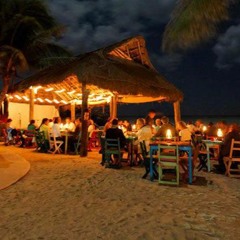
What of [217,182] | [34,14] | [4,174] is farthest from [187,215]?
[34,14]

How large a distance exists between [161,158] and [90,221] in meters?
2.66

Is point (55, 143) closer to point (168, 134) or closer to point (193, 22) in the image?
point (168, 134)

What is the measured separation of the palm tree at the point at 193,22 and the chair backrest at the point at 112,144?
2756 mm

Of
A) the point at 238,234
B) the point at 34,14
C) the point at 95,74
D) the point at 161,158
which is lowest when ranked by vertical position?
the point at 238,234

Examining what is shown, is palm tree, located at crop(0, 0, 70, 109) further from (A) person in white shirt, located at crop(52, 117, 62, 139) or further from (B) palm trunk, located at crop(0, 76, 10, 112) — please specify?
(A) person in white shirt, located at crop(52, 117, 62, 139)

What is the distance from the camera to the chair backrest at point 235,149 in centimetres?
701

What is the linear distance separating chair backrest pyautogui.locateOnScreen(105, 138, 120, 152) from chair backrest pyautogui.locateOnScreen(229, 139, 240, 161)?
9.23ft

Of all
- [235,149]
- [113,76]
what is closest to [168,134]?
[235,149]

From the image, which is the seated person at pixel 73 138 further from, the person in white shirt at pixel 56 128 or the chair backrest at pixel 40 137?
the chair backrest at pixel 40 137

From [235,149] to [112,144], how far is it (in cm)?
308

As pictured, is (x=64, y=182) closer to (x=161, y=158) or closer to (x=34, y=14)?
(x=161, y=158)

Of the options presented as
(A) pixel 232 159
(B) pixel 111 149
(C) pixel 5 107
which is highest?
(C) pixel 5 107

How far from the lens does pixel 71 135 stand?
1123cm

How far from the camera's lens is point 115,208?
15.5 ft
